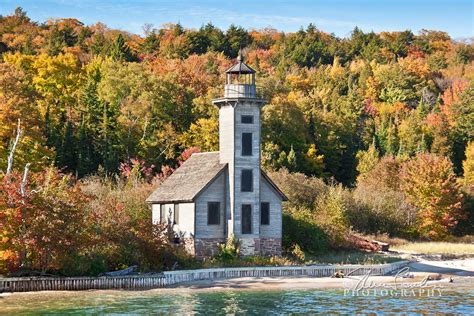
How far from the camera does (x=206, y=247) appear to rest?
48969 mm

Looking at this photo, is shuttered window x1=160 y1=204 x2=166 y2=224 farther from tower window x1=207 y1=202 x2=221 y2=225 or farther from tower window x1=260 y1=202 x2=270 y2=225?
tower window x1=260 y1=202 x2=270 y2=225

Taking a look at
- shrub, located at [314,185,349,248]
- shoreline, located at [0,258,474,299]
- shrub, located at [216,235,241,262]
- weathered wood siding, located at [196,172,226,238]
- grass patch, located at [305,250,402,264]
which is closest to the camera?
shoreline, located at [0,258,474,299]

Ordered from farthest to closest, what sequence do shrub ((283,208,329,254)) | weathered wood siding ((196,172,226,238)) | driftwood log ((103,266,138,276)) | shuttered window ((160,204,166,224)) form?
shrub ((283,208,329,254))
shuttered window ((160,204,166,224))
weathered wood siding ((196,172,226,238))
driftwood log ((103,266,138,276))

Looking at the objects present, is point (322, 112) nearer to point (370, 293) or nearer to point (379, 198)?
point (379, 198)

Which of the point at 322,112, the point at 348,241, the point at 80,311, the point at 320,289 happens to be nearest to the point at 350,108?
the point at 322,112

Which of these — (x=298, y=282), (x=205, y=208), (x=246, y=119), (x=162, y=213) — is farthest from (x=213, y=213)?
(x=298, y=282)

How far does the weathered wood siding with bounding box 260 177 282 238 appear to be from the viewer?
51.0 metres

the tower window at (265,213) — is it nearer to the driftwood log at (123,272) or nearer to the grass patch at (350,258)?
the grass patch at (350,258)

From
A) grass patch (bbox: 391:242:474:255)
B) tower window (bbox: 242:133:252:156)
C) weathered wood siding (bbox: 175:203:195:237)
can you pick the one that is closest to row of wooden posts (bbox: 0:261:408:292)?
weathered wood siding (bbox: 175:203:195:237)

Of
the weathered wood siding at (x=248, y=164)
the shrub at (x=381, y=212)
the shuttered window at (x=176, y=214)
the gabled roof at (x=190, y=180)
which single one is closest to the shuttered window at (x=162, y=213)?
the gabled roof at (x=190, y=180)

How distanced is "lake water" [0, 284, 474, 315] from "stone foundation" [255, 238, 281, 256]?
852cm

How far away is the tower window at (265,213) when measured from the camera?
5106 cm

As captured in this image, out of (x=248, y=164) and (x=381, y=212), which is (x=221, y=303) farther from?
(x=381, y=212)

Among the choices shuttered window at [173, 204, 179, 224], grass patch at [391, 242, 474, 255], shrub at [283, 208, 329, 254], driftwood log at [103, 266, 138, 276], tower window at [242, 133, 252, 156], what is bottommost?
driftwood log at [103, 266, 138, 276]
